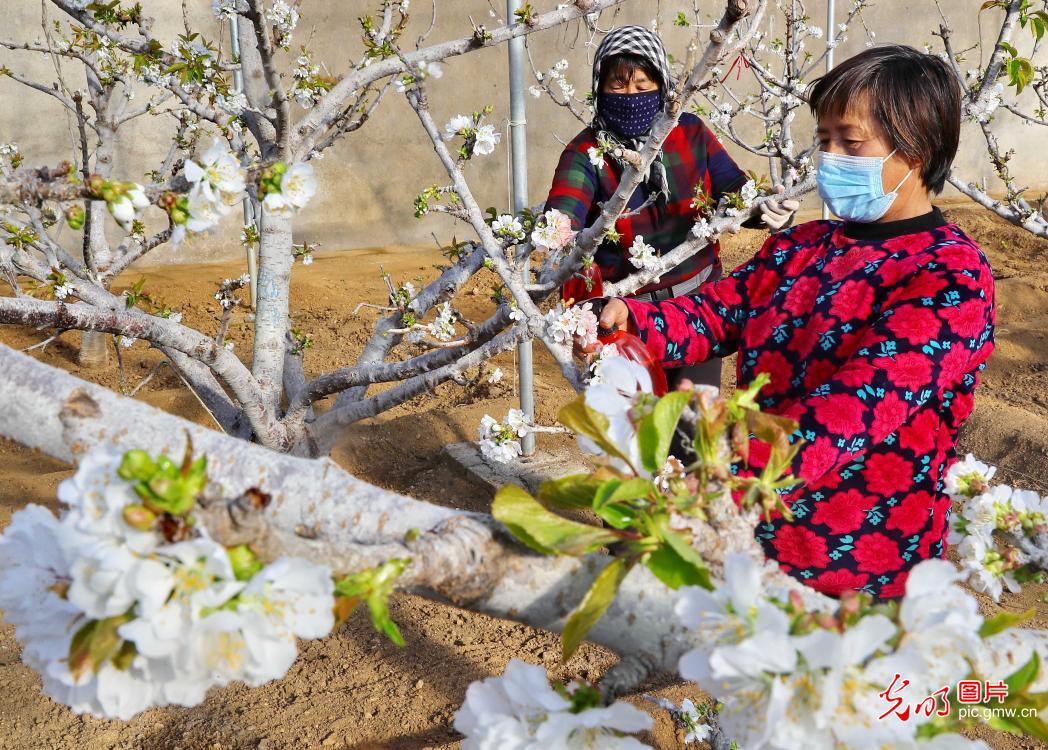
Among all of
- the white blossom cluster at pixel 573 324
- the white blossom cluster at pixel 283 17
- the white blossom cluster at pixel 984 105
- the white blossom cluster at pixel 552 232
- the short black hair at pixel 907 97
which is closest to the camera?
the short black hair at pixel 907 97

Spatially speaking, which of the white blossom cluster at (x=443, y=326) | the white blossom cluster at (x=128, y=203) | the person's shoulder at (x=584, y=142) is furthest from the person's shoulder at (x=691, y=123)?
the white blossom cluster at (x=128, y=203)

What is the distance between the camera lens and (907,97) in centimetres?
153

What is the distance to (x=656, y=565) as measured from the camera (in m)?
0.73

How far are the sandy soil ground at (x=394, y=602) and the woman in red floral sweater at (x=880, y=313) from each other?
467 millimetres

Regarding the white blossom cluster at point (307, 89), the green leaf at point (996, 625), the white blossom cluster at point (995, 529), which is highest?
the white blossom cluster at point (307, 89)

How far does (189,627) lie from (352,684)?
1927 mm

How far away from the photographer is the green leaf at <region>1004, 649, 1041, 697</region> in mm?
706

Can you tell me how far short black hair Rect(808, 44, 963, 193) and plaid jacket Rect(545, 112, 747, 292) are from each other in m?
1.23

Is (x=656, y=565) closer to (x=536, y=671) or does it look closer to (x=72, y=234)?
(x=536, y=671)

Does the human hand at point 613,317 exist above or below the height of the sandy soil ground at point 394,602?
above

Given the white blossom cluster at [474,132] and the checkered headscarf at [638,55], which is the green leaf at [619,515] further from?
the checkered headscarf at [638,55]

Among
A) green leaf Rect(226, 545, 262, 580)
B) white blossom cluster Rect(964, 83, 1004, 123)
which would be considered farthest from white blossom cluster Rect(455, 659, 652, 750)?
white blossom cluster Rect(964, 83, 1004, 123)

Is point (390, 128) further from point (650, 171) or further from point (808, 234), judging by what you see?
point (808, 234)

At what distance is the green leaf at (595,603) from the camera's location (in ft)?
2.40
